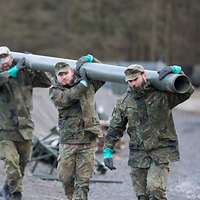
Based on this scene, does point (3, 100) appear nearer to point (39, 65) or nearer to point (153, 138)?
point (39, 65)

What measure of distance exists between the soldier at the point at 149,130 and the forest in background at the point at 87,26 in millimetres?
41260

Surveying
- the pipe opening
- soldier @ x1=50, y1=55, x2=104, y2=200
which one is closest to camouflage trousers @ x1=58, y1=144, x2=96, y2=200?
soldier @ x1=50, y1=55, x2=104, y2=200

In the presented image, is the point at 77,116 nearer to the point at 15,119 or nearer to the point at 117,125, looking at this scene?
the point at 117,125

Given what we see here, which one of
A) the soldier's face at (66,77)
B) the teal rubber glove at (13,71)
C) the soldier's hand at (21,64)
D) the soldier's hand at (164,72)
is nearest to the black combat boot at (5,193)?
the teal rubber glove at (13,71)

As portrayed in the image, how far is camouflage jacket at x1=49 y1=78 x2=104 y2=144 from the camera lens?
7.70m

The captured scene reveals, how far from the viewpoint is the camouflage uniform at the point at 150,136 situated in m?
6.91

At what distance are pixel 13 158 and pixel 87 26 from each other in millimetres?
43449

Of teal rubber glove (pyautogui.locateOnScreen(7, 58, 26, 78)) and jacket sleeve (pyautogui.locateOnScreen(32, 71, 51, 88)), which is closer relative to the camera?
teal rubber glove (pyautogui.locateOnScreen(7, 58, 26, 78))

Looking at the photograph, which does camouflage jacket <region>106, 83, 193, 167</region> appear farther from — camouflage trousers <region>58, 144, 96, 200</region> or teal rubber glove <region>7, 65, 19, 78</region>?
teal rubber glove <region>7, 65, 19, 78</region>

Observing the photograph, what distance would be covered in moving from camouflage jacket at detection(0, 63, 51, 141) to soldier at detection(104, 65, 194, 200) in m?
1.77

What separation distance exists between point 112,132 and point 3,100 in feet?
6.11

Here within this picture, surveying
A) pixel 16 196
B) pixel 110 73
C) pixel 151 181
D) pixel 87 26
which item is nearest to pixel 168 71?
pixel 110 73

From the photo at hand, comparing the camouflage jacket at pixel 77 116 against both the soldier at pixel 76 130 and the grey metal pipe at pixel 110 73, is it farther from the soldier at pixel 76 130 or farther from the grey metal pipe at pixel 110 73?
the grey metal pipe at pixel 110 73

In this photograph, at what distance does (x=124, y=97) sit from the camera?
715 centimetres
